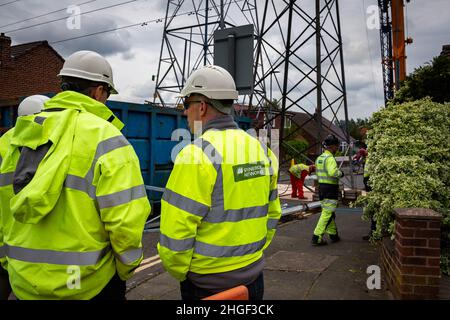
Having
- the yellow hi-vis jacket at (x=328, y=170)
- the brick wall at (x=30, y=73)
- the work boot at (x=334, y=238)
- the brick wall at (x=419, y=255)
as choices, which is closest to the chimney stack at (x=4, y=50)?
the brick wall at (x=30, y=73)

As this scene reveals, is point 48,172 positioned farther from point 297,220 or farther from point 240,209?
point 297,220

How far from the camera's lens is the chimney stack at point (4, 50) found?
18.9m

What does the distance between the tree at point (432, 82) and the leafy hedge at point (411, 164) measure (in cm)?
104

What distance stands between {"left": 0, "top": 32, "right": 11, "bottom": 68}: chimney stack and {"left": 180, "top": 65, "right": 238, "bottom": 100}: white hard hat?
65.9 feet

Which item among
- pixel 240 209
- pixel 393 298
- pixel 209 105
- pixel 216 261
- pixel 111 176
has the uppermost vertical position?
pixel 209 105

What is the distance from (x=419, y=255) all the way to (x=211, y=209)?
93.2 inches

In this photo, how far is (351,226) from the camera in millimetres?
7652

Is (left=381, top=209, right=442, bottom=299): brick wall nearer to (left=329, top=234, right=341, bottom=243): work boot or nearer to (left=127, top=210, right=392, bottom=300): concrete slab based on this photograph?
(left=127, top=210, right=392, bottom=300): concrete slab

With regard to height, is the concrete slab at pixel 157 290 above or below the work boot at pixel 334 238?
below

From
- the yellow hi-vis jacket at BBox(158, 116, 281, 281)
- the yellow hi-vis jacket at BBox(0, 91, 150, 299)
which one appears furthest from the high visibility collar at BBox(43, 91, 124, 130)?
the yellow hi-vis jacket at BBox(158, 116, 281, 281)

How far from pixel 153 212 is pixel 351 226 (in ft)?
13.6

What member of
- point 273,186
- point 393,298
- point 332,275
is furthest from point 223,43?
point 393,298

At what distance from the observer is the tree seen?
5.98 m

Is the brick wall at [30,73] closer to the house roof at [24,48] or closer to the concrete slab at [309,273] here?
the house roof at [24,48]
